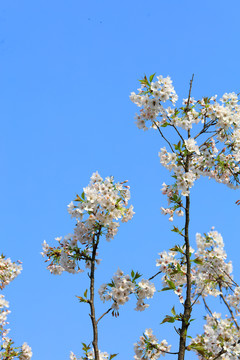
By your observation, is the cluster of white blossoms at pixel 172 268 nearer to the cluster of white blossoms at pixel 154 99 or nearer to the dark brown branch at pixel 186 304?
the dark brown branch at pixel 186 304

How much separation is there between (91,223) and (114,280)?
89 cm

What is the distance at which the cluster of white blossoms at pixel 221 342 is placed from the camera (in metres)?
5.91

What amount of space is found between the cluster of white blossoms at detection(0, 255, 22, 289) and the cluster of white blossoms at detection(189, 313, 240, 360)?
5.04 meters

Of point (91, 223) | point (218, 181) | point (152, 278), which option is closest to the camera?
point (91, 223)

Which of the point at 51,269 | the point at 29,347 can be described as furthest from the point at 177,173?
the point at 29,347

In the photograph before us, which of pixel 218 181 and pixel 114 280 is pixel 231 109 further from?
pixel 114 280

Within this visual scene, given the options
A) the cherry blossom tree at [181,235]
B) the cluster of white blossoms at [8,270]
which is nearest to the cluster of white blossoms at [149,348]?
the cherry blossom tree at [181,235]

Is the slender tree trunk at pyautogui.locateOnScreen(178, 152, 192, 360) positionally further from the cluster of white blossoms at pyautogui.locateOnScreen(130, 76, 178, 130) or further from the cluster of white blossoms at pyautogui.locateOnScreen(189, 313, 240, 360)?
the cluster of white blossoms at pyautogui.locateOnScreen(130, 76, 178, 130)

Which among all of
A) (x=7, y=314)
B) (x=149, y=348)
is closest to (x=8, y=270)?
(x=7, y=314)

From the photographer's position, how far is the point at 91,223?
5.64m

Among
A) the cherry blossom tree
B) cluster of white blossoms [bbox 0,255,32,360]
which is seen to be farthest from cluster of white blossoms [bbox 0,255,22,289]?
the cherry blossom tree

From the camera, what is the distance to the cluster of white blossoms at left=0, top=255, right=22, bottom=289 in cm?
981

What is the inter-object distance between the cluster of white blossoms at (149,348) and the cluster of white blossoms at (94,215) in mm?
1450

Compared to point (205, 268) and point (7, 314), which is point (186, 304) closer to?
point (205, 268)
